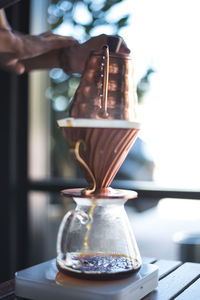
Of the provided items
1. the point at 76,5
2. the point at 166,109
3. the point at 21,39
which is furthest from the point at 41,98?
the point at 21,39

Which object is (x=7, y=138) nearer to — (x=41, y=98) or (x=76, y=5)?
(x=41, y=98)

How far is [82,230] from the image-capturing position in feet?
3.18

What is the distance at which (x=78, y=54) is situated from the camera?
124cm

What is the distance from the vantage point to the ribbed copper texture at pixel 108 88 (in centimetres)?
96

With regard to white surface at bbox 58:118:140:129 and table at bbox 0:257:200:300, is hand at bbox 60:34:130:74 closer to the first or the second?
white surface at bbox 58:118:140:129

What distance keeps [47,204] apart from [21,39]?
1.62 metres

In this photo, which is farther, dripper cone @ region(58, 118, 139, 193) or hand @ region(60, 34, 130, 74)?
hand @ region(60, 34, 130, 74)

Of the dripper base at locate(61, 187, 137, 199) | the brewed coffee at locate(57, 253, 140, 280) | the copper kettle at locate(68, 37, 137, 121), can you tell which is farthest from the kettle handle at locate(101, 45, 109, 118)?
the brewed coffee at locate(57, 253, 140, 280)

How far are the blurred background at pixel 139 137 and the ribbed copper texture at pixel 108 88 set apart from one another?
1252 millimetres

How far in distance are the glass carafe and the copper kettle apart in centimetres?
18

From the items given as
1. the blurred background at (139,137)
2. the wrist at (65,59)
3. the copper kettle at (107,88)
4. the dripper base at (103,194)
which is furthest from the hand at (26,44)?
the blurred background at (139,137)

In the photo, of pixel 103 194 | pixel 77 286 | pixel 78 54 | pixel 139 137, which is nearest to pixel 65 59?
pixel 78 54

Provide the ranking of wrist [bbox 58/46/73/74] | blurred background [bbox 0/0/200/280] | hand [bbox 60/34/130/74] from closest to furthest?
hand [bbox 60/34/130/74] → wrist [bbox 58/46/73/74] → blurred background [bbox 0/0/200/280]

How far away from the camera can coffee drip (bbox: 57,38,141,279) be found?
926mm
